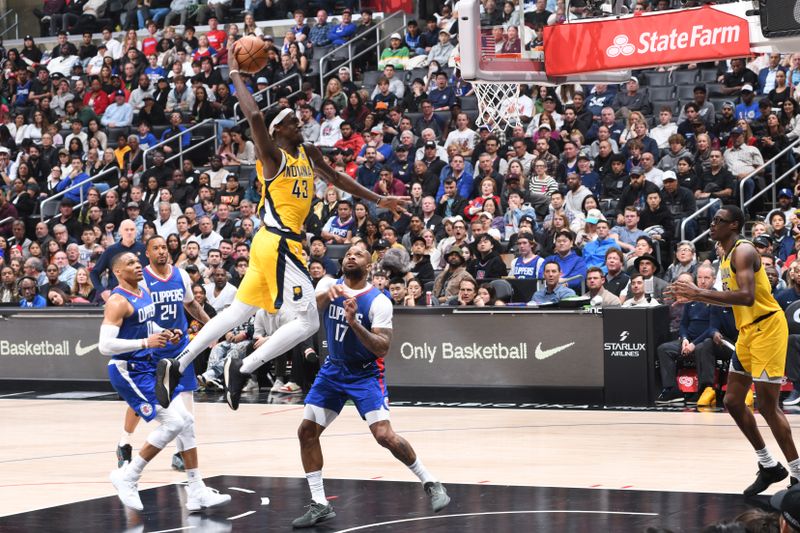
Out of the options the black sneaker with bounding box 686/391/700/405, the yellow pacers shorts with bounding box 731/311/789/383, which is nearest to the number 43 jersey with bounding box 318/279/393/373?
the yellow pacers shorts with bounding box 731/311/789/383

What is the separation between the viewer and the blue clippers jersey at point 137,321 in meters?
9.67

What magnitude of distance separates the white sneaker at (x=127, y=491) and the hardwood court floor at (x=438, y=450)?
2.24 ft

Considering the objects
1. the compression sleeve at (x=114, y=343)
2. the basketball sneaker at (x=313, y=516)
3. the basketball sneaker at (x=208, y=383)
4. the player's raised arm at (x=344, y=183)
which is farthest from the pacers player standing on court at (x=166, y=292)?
the basketball sneaker at (x=208, y=383)

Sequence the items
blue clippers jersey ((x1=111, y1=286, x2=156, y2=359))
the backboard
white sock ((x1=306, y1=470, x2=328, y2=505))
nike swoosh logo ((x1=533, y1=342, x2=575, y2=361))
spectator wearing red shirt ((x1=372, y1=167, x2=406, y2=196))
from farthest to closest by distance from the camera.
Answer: spectator wearing red shirt ((x1=372, y1=167, x2=406, y2=196))
nike swoosh logo ((x1=533, y1=342, x2=575, y2=361))
the backboard
blue clippers jersey ((x1=111, y1=286, x2=156, y2=359))
white sock ((x1=306, y1=470, x2=328, y2=505))

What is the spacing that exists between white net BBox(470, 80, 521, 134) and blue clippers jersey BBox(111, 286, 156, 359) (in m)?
6.30

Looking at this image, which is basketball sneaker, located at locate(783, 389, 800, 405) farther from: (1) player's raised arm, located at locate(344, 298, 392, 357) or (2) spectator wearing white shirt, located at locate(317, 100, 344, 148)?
(2) spectator wearing white shirt, located at locate(317, 100, 344, 148)

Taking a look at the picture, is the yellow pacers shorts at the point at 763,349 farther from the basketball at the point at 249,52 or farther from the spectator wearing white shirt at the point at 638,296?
the spectator wearing white shirt at the point at 638,296

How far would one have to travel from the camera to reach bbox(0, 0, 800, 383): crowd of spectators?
16141 millimetres

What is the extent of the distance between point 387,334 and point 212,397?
8096 millimetres

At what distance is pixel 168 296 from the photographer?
1015 cm

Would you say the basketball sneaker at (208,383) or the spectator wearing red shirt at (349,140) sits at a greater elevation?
the spectator wearing red shirt at (349,140)

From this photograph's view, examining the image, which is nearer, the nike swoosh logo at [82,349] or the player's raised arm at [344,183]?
the player's raised arm at [344,183]

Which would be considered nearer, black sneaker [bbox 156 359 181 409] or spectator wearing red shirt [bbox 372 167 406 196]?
black sneaker [bbox 156 359 181 409]

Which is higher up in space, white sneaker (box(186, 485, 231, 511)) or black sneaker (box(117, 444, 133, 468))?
white sneaker (box(186, 485, 231, 511))
